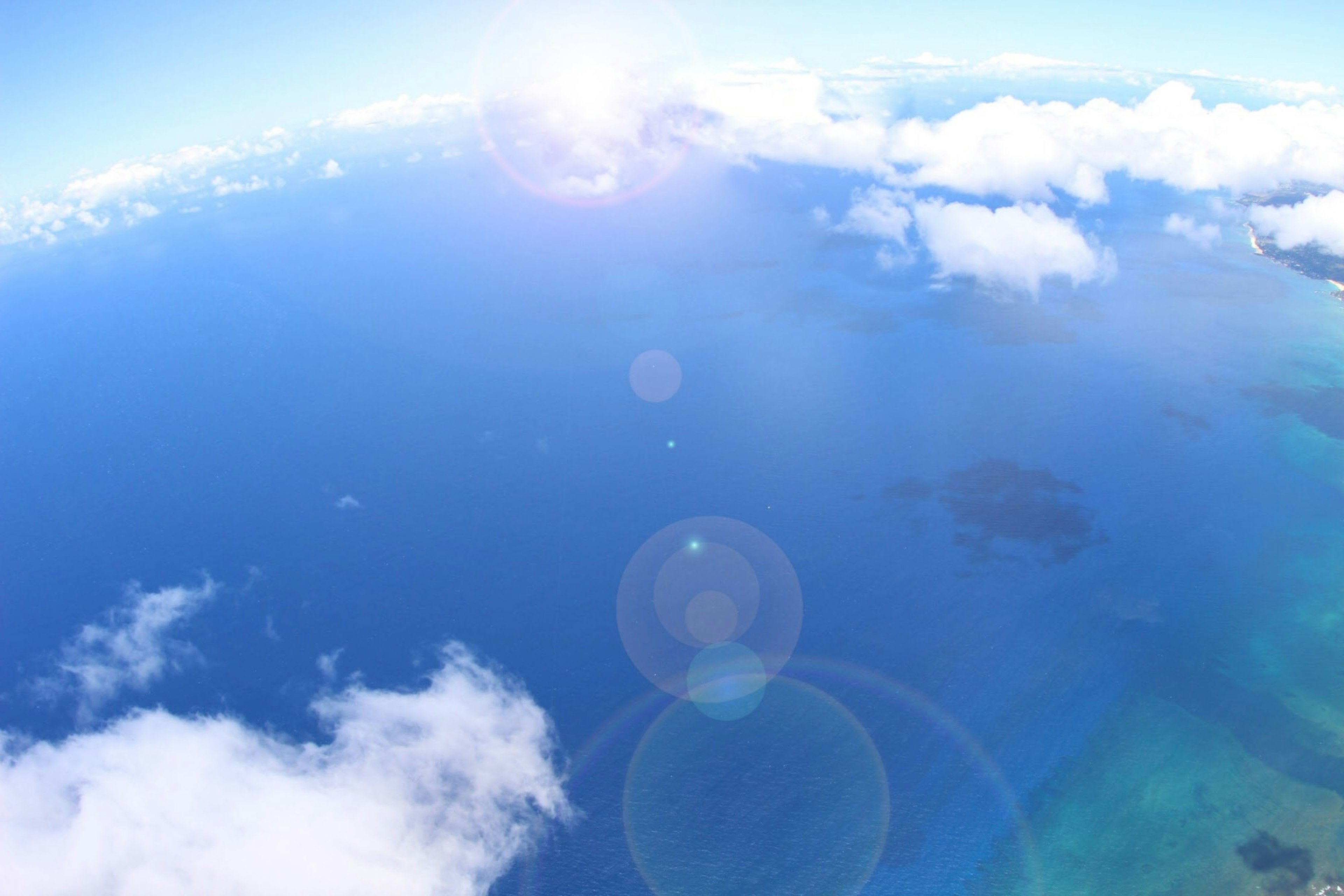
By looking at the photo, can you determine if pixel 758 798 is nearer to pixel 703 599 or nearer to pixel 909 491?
pixel 703 599

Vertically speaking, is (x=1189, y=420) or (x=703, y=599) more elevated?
(x=1189, y=420)

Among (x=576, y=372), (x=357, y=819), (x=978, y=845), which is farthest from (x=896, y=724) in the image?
(x=576, y=372)

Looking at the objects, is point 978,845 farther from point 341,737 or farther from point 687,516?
point 341,737

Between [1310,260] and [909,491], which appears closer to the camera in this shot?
[909,491]

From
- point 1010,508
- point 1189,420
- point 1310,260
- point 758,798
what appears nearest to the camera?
point 758,798

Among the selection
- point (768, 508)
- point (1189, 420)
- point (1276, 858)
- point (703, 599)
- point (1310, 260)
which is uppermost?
point (1310, 260)

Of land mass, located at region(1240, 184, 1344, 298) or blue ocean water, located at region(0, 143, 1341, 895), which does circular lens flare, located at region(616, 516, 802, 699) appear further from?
land mass, located at region(1240, 184, 1344, 298)

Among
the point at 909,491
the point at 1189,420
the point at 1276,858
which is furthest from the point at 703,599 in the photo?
the point at 1189,420

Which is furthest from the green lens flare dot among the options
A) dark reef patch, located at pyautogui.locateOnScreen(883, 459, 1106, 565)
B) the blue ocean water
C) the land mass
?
the land mass
